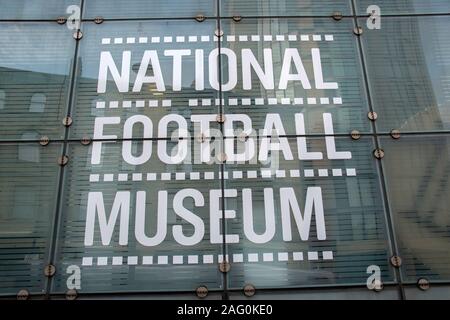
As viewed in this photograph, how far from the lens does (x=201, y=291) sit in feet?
24.7

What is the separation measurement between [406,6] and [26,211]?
6.71 metres

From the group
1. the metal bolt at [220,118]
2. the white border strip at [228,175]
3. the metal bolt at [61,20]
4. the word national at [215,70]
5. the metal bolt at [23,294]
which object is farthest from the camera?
the metal bolt at [61,20]

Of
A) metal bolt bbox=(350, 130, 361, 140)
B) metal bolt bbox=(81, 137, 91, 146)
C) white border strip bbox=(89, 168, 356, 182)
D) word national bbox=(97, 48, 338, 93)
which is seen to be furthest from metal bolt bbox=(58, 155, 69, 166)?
metal bolt bbox=(350, 130, 361, 140)

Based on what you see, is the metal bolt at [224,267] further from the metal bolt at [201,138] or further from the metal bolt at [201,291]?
the metal bolt at [201,138]

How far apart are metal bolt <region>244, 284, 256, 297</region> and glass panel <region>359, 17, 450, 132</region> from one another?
9.95 ft

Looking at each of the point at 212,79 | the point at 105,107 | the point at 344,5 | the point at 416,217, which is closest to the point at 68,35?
the point at 105,107

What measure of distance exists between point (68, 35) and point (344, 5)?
4474 millimetres

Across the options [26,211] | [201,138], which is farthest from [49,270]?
[201,138]

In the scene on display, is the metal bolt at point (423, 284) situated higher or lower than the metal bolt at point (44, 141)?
lower

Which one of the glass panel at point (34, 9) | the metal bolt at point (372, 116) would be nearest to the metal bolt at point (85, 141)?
the glass panel at point (34, 9)

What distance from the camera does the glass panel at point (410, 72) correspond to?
853 centimetres

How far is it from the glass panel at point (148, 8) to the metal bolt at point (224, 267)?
159 inches

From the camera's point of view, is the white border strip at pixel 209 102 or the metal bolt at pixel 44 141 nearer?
the metal bolt at pixel 44 141
